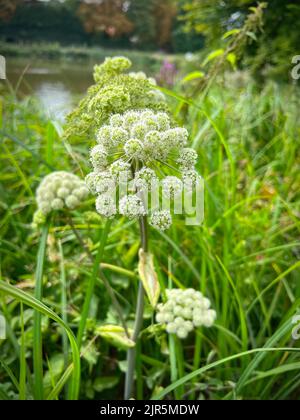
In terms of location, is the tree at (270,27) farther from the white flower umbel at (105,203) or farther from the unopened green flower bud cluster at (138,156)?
the white flower umbel at (105,203)

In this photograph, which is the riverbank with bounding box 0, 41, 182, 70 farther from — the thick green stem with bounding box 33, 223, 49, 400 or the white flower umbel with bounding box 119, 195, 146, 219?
the white flower umbel with bounding box 119, 195, 146, 219

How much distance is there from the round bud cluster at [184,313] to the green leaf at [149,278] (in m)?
0.16

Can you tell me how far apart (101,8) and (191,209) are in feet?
8.08

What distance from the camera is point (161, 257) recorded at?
1460 millimetres

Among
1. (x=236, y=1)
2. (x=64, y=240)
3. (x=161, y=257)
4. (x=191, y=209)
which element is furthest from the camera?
(x=236, y=1)

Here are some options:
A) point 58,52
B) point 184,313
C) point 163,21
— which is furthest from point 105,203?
point 163,21

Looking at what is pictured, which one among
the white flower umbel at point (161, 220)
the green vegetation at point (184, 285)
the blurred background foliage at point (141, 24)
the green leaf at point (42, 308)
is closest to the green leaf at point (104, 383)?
the green vegetation at point (184, 285)

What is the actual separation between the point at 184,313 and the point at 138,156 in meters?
0.54

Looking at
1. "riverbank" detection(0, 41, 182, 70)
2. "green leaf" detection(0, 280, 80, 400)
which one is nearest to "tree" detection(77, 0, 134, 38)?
"riverbank" detection(0, 41, 182, 70)

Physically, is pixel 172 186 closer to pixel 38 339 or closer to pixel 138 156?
pixel 138 156

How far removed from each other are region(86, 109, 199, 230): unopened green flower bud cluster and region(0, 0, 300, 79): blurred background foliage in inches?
47.9

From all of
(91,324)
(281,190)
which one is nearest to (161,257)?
(91,324)

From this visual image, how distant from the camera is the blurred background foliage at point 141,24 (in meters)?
2.05
